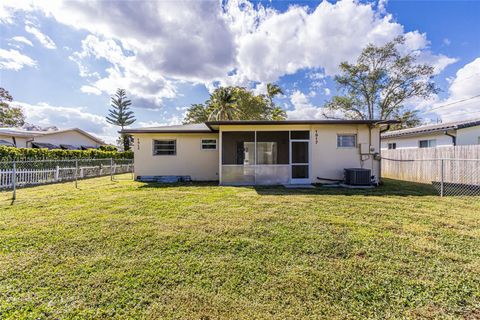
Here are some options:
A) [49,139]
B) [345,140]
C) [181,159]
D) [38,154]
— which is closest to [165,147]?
[181,159]

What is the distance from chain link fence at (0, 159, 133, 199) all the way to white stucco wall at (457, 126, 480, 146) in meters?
18.1

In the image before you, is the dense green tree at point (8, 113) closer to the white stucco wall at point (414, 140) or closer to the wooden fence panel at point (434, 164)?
the wooden fence panel at point (434, 164)

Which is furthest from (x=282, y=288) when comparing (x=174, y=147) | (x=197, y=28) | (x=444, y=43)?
(x=444, y=43)

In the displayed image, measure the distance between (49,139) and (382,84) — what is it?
3355cm

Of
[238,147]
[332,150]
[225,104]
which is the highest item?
[225,104]

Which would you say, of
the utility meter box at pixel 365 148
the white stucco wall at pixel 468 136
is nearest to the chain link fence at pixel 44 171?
the utility meter box at pixel 365 148

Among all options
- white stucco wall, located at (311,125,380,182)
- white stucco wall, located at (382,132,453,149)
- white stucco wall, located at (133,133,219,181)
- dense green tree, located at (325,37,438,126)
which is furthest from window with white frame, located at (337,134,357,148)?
dense green tree, located at (325,37,438,126)

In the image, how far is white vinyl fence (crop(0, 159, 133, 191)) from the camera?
9102mm

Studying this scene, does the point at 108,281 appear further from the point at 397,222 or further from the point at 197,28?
the point at 197,28

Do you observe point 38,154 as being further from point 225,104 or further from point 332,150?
point 225,104

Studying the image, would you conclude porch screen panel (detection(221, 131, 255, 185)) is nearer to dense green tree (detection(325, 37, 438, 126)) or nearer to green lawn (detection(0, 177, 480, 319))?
green lawn (detection(0, 177, 480, 319))

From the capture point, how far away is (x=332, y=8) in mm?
10547

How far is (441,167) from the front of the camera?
722 cm

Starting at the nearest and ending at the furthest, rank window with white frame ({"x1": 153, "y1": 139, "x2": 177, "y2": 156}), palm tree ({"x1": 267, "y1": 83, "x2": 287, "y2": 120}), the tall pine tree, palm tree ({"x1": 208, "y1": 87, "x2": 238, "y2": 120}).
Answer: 1. window with white frame ({"x1": 153, "y1": 139, "x2": 177, "y2": 156})
2. palm tree ({"x1": 208, "y1": 87, "x2": 238, "y2": 120})
3. palm tree ({"x1": 267, "y1": 83, "x2": 287, "y2": 120})
4. the tall pine tree
